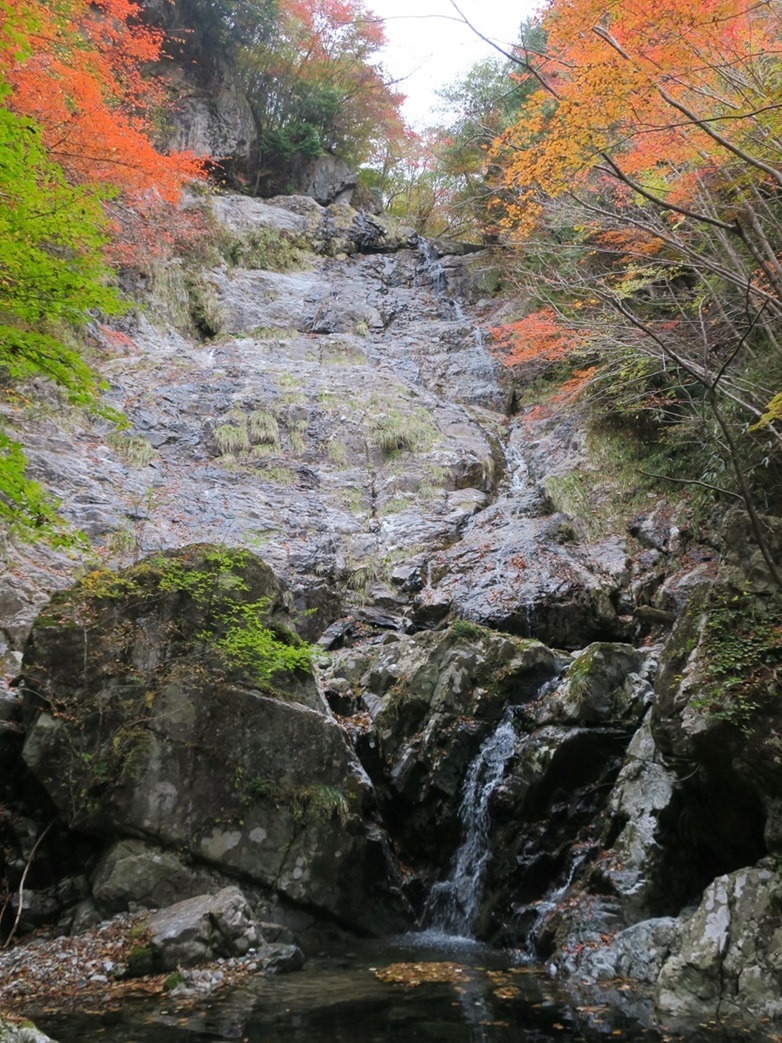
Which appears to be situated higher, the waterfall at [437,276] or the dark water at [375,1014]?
the waterfall at [437,276]

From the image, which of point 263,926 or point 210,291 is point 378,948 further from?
point 210,291

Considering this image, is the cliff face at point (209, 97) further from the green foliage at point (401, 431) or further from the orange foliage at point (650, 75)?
the orange foliage at point (650, 75)

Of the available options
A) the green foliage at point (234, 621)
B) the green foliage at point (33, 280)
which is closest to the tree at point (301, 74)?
the green foliage at point (234, 621)

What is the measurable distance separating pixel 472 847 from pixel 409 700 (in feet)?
6.13

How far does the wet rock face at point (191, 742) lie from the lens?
6918mm

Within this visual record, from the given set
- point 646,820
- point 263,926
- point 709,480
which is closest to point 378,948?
point 263,926

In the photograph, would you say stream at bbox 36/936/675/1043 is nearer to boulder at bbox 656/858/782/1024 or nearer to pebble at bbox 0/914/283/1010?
pebble at bbox 0/914/283/1010

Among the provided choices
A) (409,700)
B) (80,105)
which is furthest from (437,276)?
(409,700)

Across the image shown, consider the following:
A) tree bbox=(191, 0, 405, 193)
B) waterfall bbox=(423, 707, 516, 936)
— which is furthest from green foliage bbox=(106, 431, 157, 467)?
tree bbox=(191, 0, 405, 193)

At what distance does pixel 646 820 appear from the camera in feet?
21.9

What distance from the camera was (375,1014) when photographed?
16.6 feet

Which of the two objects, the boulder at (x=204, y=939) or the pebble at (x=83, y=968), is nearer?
the pebble at (x=83, y=968)

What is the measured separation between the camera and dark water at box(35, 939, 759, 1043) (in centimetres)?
460

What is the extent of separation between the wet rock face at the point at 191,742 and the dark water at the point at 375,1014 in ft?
4.37
